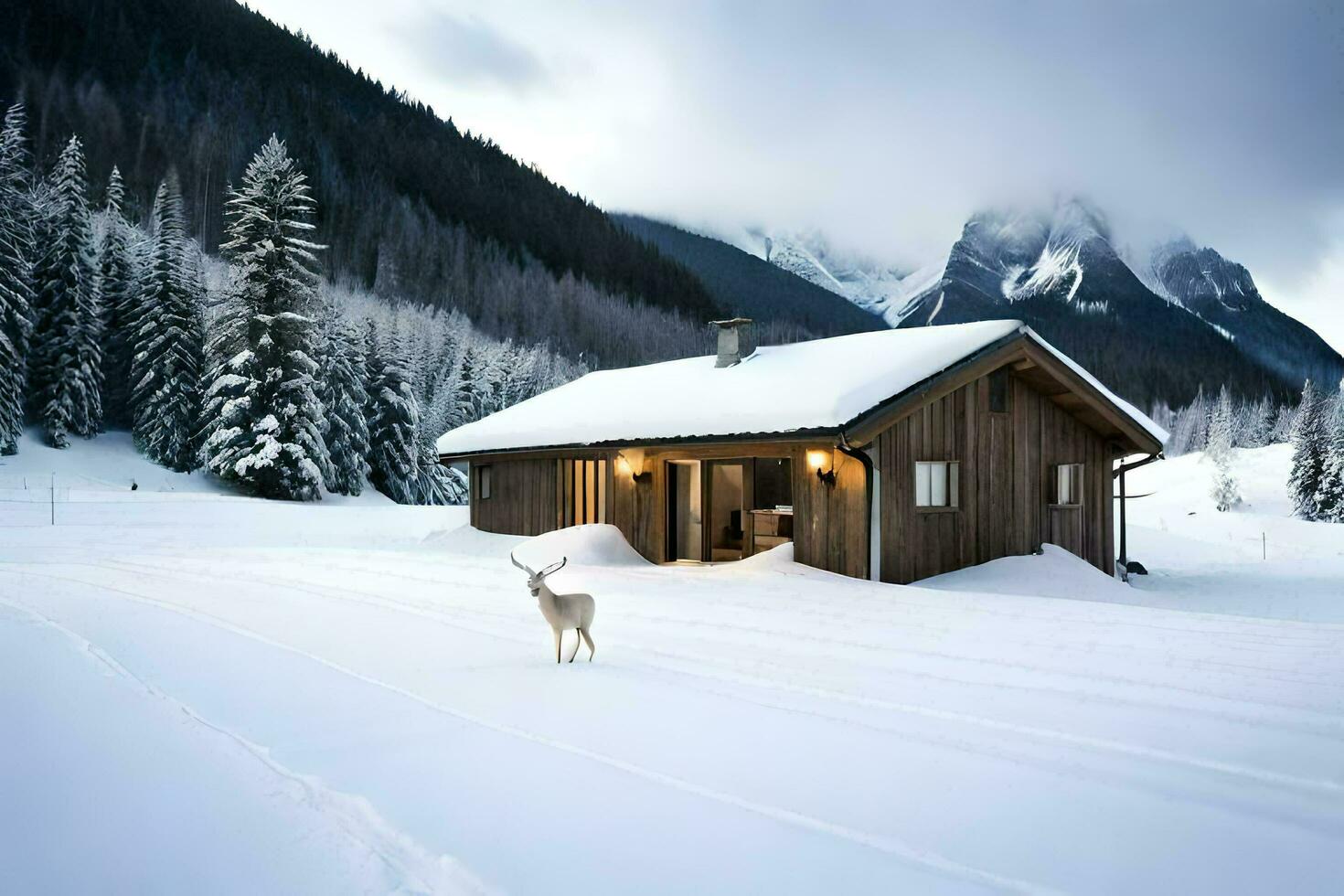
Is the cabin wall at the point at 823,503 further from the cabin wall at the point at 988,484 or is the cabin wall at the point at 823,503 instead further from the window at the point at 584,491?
the window at the point at 584,491

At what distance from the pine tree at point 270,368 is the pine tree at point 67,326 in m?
6.05

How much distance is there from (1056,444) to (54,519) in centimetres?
2310

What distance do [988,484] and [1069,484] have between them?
2.26 m

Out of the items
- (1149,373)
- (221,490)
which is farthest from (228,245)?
(1149,373)

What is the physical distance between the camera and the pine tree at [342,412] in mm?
34906

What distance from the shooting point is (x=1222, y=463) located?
60062 mm

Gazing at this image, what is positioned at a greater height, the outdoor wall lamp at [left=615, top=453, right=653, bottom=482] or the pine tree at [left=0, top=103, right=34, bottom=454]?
the pine tree at [left=0, top=103, right=34, bottom=454]

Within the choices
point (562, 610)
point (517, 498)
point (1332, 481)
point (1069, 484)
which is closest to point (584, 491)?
point (517, 498)

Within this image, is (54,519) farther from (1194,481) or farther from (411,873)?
(1194,481)

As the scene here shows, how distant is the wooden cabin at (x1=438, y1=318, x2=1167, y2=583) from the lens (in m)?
12.2

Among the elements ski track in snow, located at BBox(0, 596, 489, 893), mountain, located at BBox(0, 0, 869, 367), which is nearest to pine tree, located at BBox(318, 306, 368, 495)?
ski track in snow, located at BBox(0, 596, 489, 893)

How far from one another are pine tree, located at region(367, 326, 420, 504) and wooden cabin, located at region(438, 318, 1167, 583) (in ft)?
73.8

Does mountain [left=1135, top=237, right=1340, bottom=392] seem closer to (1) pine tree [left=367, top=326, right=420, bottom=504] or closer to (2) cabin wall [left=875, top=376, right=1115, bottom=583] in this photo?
(1) pine tree [left=367, top=326, right=420, bottom=504]

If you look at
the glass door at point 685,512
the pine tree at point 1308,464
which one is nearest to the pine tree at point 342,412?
the glass door at point 685,512
